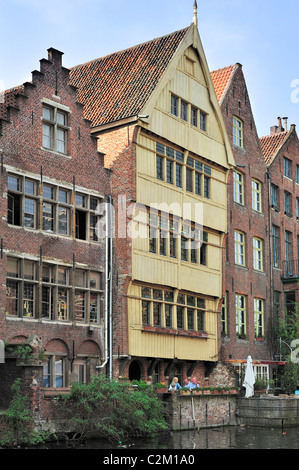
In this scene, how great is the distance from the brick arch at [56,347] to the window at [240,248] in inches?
573

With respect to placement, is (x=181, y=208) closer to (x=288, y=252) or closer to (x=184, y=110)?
(x=184, y=110)

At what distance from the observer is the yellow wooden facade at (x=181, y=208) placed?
31.2m

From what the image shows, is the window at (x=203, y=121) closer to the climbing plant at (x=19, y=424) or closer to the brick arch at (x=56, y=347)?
the brick arch at (x=56, y=347)

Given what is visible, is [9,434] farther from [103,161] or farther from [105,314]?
[103,161]

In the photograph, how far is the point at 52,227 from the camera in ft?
92.7

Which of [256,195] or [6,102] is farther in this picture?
[256,195]

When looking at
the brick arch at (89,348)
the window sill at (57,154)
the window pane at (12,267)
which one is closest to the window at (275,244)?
the brick arch at (89,348)

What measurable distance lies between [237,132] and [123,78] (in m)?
9.35

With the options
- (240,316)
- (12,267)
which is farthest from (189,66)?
(12,267)

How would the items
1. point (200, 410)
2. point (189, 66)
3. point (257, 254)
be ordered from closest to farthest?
point (200, 410) < point (189, 66) < point (257, 254)

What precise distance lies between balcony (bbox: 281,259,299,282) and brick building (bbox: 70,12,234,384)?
878cm

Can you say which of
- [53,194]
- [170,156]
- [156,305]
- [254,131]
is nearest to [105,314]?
[156,305]

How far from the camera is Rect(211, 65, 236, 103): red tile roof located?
40.6 m
